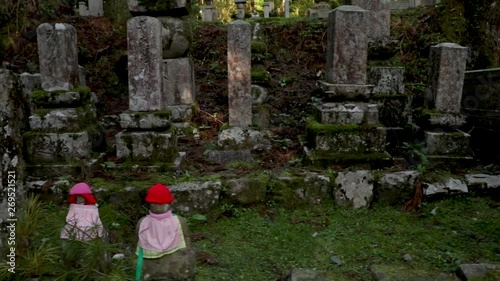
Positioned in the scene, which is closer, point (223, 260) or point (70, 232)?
point (70, 232)

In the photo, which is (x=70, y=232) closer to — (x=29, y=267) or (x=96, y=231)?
(x=96, y=231)

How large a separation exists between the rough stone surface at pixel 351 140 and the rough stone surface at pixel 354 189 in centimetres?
43

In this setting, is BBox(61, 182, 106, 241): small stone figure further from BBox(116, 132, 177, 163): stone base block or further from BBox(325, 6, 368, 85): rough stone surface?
BBox(325, 6, 368, 85): rough stone surface

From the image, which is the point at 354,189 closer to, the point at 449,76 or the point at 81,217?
the point at 449,76

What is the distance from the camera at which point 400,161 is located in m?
5.28

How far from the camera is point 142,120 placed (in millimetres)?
4824

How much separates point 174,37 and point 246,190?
3499 mm

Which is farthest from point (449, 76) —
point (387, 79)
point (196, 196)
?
point (196, 196)

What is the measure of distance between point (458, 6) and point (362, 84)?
592 centimetres

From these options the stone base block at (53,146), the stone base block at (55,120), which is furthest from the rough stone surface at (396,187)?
the stone base block at (55,120)

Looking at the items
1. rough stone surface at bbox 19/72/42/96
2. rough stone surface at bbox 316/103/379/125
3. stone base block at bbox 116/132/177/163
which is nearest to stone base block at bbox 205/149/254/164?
stone base block at bbox 116/132/177/163

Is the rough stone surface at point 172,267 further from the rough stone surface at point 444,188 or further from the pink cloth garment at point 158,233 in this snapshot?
the rough stone surface at point 444,188

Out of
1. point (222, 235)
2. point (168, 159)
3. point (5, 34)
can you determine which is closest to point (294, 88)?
point (168, 159)

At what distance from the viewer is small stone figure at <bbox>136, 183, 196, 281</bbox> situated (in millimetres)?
2818
